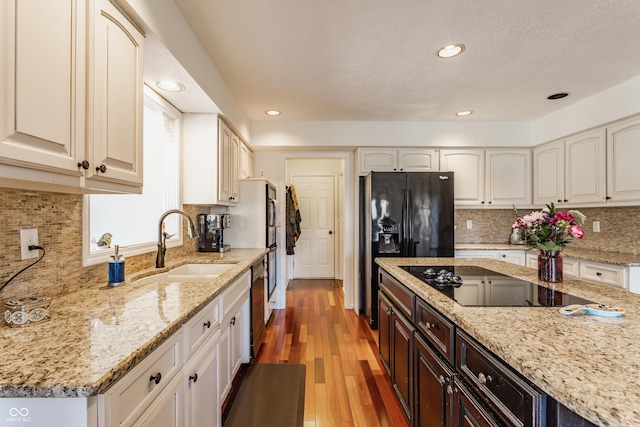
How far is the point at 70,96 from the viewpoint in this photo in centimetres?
100

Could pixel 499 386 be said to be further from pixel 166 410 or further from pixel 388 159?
pixel 388 159

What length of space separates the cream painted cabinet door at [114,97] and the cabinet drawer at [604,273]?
3553 millimetres

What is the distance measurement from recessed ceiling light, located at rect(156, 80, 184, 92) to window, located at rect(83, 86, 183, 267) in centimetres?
11

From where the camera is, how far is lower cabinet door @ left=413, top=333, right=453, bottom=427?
1205 millimetres

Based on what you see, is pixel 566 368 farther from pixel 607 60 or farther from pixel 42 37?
pixel 607 60

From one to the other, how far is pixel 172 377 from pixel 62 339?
15.0 inches

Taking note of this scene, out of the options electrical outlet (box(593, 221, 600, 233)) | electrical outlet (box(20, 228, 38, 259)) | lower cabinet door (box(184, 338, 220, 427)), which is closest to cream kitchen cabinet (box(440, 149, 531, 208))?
electrical outlet (box(593, 221, 600, 233))

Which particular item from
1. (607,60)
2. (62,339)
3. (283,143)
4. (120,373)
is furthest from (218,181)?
(607,60)

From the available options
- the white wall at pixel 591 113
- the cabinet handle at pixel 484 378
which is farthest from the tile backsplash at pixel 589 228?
the cabinet handle at pixel 484 378

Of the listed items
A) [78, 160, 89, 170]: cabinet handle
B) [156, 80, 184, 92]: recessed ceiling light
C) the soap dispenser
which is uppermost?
[156, 80, 184, 92]: recessed ceiling light

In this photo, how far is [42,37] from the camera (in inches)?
35.3

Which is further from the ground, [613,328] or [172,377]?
[613,328]

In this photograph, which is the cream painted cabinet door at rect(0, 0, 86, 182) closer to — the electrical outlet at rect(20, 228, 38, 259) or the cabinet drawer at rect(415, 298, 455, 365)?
the electrical outlet at rect(20, 228, 38, 259)

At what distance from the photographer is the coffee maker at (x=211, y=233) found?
2898mm
